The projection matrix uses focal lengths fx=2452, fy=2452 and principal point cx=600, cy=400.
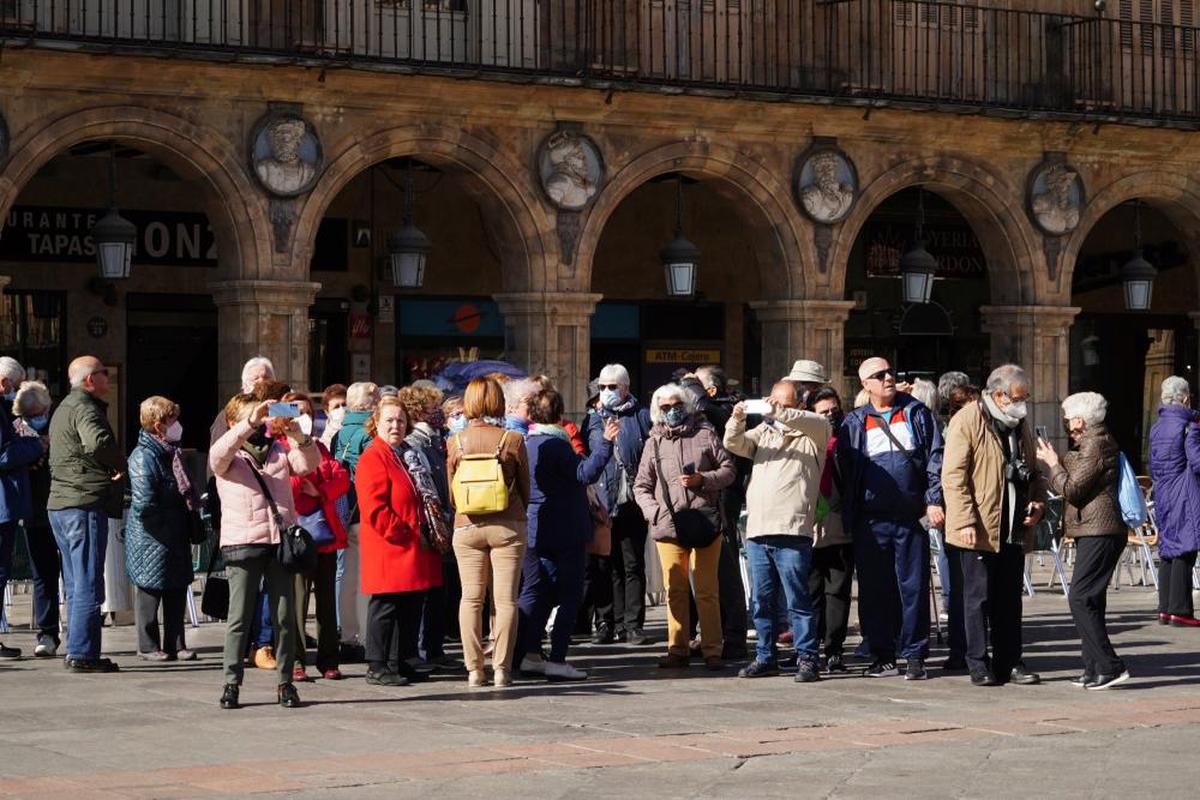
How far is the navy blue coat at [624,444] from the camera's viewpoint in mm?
15000

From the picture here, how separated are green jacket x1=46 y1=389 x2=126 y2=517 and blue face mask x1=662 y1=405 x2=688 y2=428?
10.3 feet

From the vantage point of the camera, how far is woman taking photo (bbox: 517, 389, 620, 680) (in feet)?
44.0

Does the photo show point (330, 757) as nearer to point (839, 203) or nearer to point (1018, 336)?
point (839, 203)

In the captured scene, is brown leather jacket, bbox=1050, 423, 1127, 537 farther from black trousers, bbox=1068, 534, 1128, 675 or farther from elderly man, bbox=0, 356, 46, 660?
elderly man, bbox=0, 356, 46, 660

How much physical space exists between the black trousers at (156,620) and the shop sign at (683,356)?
13.3m

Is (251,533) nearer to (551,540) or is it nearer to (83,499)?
(551,540)

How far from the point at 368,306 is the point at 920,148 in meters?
5.92

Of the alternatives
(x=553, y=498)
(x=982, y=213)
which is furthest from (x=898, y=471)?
(x=982, y=213)

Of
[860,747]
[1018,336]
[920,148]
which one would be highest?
[920,148]

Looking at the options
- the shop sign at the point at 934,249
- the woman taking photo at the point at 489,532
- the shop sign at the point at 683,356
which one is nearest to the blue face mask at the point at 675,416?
the woman taking photo at the point at 489,532

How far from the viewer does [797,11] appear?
24250 mm

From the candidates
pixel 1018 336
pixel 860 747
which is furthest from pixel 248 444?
pixel 1018 336

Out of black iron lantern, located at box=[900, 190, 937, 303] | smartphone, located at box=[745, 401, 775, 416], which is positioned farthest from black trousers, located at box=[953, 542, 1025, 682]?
black iron lantern, located at box=[900, 190, 937, 303]

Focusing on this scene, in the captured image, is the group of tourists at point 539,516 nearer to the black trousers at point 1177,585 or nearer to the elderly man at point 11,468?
the elderly man at point 11,468
